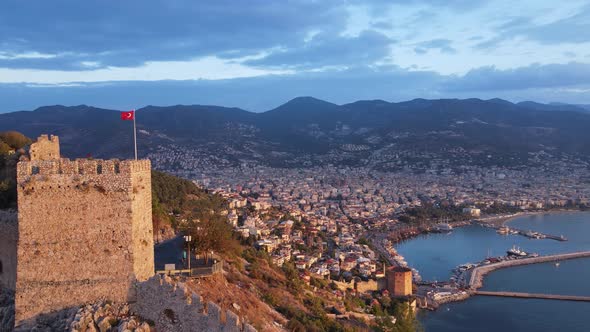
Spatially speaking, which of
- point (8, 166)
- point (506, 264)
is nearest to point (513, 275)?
point (506, 264)

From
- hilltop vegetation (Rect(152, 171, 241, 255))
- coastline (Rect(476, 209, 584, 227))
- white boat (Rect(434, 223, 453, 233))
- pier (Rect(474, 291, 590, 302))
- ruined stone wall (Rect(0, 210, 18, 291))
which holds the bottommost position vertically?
pier (Rect(474, 291, 590, 302))

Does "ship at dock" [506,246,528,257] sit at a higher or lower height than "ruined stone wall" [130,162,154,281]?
lower

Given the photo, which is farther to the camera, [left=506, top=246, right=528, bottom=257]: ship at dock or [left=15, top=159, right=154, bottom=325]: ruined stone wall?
[left=506, top=246, right=528, bottom=257]: ship at dock

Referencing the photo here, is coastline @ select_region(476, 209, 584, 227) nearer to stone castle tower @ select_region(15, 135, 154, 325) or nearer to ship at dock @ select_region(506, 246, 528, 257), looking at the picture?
ship at dock @ select_region(506, 246, 528, 257)

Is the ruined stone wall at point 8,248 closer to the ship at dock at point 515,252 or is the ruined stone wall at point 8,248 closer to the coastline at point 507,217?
the ship at dock at point 515,252

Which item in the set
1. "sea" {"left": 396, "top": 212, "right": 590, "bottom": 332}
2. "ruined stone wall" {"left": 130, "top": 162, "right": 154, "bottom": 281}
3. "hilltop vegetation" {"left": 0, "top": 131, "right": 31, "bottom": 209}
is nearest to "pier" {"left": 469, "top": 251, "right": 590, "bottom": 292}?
"sea" {"left": 396, "top": 212, "right": 590, "bottom": 332}

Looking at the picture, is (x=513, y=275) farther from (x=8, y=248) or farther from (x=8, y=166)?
(x=8, y=248)
